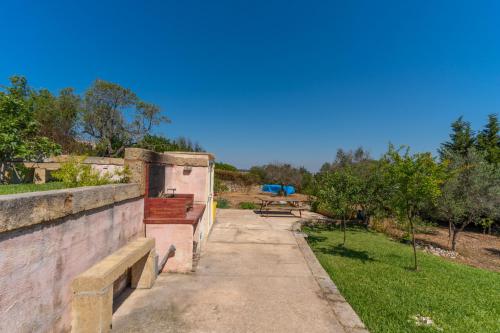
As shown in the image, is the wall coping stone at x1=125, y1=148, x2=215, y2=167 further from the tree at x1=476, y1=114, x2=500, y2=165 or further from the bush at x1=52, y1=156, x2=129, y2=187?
the tree at x1=476, y1=114, x2=500, y2=165

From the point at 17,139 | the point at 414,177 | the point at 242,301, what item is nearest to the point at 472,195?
the point at 414,177

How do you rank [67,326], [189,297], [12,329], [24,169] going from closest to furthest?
[12,329] < [67,326] < [189,297] < [24,169]

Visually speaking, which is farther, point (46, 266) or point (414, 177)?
point (414, 177)

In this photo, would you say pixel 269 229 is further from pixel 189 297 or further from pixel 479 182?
pixel 479 182

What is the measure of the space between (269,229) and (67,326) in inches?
330

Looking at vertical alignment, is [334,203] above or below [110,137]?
below

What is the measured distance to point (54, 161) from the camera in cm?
816

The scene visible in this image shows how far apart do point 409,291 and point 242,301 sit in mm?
3928

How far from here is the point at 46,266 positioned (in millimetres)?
2430

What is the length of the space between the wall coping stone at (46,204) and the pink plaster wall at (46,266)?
9cm

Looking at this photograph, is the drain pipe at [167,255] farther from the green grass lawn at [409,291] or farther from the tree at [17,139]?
the tree at [17,139]

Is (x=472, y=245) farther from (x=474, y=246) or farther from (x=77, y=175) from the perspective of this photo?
(x=77, y=175)

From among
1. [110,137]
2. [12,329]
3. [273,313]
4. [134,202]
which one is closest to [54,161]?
[134,202]

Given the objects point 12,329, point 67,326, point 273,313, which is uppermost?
point 12,329
